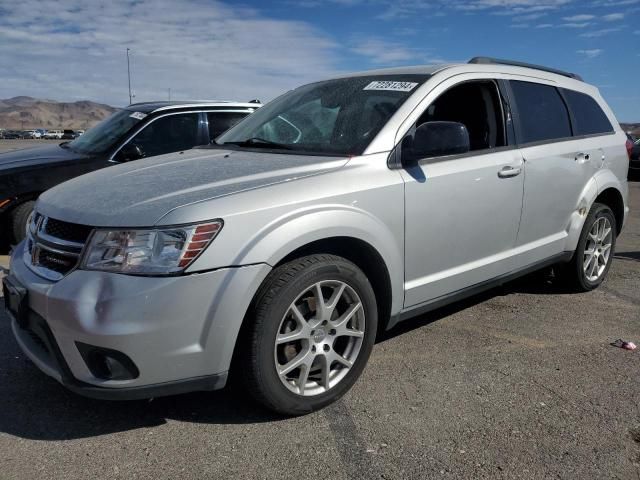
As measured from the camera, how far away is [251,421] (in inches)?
118

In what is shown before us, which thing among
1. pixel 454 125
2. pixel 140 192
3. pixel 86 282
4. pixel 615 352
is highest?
pixel 454 125

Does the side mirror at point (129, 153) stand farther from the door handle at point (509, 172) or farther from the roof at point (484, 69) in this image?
the door handle at point (509, 172)

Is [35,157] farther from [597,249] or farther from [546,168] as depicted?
[597,249]

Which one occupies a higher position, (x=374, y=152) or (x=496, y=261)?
(x=374, y=152)

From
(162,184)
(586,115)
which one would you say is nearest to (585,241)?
(586,115)

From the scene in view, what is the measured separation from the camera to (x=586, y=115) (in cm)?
511

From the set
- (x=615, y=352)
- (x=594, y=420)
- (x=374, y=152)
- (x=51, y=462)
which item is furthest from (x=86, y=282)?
(x=615, y=352)

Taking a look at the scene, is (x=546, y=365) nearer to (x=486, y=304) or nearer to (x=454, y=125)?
(x=486, y=304)

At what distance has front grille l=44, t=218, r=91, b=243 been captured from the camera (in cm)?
275

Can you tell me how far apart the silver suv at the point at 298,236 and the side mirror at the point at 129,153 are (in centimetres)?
233

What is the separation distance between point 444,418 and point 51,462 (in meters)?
1.83

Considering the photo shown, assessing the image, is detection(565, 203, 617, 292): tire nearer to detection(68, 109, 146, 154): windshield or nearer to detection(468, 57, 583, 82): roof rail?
detection(468, 57, 583, 82): roof rail

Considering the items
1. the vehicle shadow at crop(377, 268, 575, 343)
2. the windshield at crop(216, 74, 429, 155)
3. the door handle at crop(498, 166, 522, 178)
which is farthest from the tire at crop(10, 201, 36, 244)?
the door handle at crop(498, 166, 522, 178)

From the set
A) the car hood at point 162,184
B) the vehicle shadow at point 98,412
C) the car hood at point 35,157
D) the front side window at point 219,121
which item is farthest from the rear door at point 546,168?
the car hood at point 35,157
